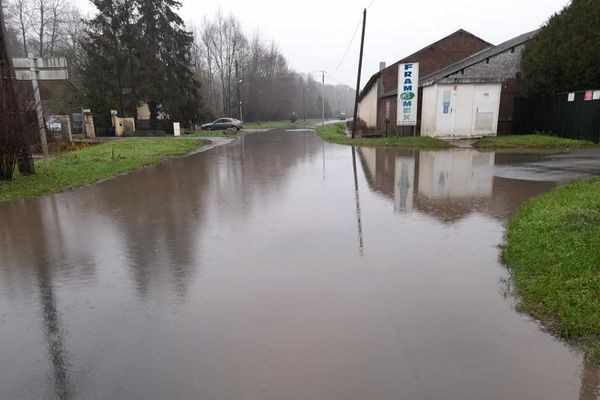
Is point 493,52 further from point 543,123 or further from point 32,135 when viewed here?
point 32,135

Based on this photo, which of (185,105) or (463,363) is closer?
(463,363)

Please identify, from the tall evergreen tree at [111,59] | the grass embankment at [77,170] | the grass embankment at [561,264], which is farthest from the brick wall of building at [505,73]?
the tall evergreen tree at [111,59]

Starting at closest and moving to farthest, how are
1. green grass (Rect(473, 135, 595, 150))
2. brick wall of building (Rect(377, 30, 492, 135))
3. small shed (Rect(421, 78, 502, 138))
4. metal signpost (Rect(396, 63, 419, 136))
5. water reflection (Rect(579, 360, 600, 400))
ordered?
1. water reflection (Rect(579, 360, 600, 400))
2. green grass (Rect(473, 135, 595, 150))
3. small shed (Rect(421, 78, 502, 138))
4. metal signpost (Rect(396, 63, 419, 136))
5. brick wall of building (Rect(377, 30, 492, 135))

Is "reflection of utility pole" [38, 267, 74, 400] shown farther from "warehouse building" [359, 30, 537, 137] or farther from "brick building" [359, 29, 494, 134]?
"brick building" [359, 29, 494, 134]

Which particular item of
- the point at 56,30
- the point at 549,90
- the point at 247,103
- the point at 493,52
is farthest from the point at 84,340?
the point at 247,103

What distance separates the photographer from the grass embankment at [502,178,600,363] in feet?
12.5

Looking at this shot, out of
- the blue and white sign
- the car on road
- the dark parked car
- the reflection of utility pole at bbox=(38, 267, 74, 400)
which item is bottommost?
the reflection of utility pole at bbox=(38, 267, 74, 400)

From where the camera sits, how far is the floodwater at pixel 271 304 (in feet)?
10.4

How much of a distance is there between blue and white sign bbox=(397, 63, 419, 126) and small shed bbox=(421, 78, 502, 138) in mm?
1061

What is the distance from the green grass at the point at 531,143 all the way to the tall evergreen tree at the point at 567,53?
106 inches

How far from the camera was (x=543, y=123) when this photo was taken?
22.3 metres

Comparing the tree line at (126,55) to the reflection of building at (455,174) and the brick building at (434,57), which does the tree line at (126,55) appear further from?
the reflection of building at (455,174)

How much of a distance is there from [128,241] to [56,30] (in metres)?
56.0

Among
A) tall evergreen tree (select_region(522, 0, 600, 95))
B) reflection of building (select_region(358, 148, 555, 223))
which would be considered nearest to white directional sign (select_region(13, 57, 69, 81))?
reflection of building (select_region(358, 148, 555, 223))
